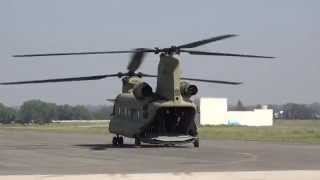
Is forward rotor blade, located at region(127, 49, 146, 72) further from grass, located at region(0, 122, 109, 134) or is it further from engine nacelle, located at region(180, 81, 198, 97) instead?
grass, located at region(0, 122, 109, 134)

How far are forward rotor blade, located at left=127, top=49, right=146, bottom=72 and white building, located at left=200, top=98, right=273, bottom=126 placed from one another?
86216 mm

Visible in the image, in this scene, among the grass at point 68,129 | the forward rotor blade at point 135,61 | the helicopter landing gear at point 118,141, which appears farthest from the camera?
the grass at point 68,129

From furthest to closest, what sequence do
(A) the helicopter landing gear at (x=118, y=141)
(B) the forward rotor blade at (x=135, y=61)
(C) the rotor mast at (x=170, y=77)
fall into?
(A) the helicopter landing gear at (x=118, y=141)
(B) the forward rotor blade at (x=135, y=61)
(C) the rotor mast at (x=170, y=77)

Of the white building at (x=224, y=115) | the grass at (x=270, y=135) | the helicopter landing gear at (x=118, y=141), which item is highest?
the white building at (x=224, y=115)

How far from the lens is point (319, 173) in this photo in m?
15.2

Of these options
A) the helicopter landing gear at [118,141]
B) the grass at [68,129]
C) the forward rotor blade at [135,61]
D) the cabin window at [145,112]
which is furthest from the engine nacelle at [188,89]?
the grass at [68,129]

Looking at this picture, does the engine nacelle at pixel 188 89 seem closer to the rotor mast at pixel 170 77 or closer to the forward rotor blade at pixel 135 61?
the rotor mast at pixel 170 77

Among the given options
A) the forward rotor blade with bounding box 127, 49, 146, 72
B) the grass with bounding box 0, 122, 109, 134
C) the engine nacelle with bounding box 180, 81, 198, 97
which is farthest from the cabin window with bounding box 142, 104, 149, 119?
the grass with bounding box 0, 122, 109, 134

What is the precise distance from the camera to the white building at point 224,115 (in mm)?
134500

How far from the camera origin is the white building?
13450cm

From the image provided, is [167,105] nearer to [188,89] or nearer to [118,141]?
[188,89]

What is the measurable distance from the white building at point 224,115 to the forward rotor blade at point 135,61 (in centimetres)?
8622

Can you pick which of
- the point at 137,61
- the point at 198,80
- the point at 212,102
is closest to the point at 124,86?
the point at 137,61

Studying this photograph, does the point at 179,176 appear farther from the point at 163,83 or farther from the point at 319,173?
the point at 163,83
